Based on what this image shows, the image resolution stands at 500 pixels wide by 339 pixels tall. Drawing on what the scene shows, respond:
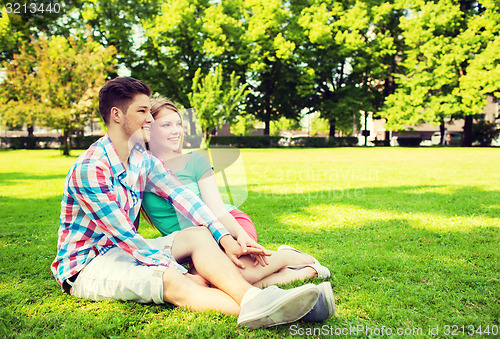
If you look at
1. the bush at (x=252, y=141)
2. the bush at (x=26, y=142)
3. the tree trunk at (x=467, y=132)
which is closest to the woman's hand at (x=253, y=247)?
the bush at (x=252, y=141)

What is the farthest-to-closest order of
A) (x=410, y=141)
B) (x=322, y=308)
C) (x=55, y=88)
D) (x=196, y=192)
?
(x=410, y=141), (x=55, y=88), (x=196, y=192), (x=322, y=308)

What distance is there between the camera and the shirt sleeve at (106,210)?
90.4 inches

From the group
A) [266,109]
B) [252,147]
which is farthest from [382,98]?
[252,147]

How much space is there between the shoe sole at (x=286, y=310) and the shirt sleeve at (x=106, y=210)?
2.31 ft

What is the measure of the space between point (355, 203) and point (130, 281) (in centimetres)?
489

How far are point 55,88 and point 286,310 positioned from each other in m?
20.8

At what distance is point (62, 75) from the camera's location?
19156 mm

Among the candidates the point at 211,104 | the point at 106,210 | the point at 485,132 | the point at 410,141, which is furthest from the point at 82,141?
the point at 485,132

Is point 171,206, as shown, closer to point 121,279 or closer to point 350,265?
point 121,279

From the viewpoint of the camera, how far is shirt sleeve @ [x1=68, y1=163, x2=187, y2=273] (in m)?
2.30

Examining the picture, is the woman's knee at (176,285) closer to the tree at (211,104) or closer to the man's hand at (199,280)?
→ the man's hand at (199,280)

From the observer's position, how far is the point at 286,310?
2.05m

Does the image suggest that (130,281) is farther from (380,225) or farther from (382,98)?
(382,98)

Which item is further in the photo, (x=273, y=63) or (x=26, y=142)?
(x=273, y=63)
